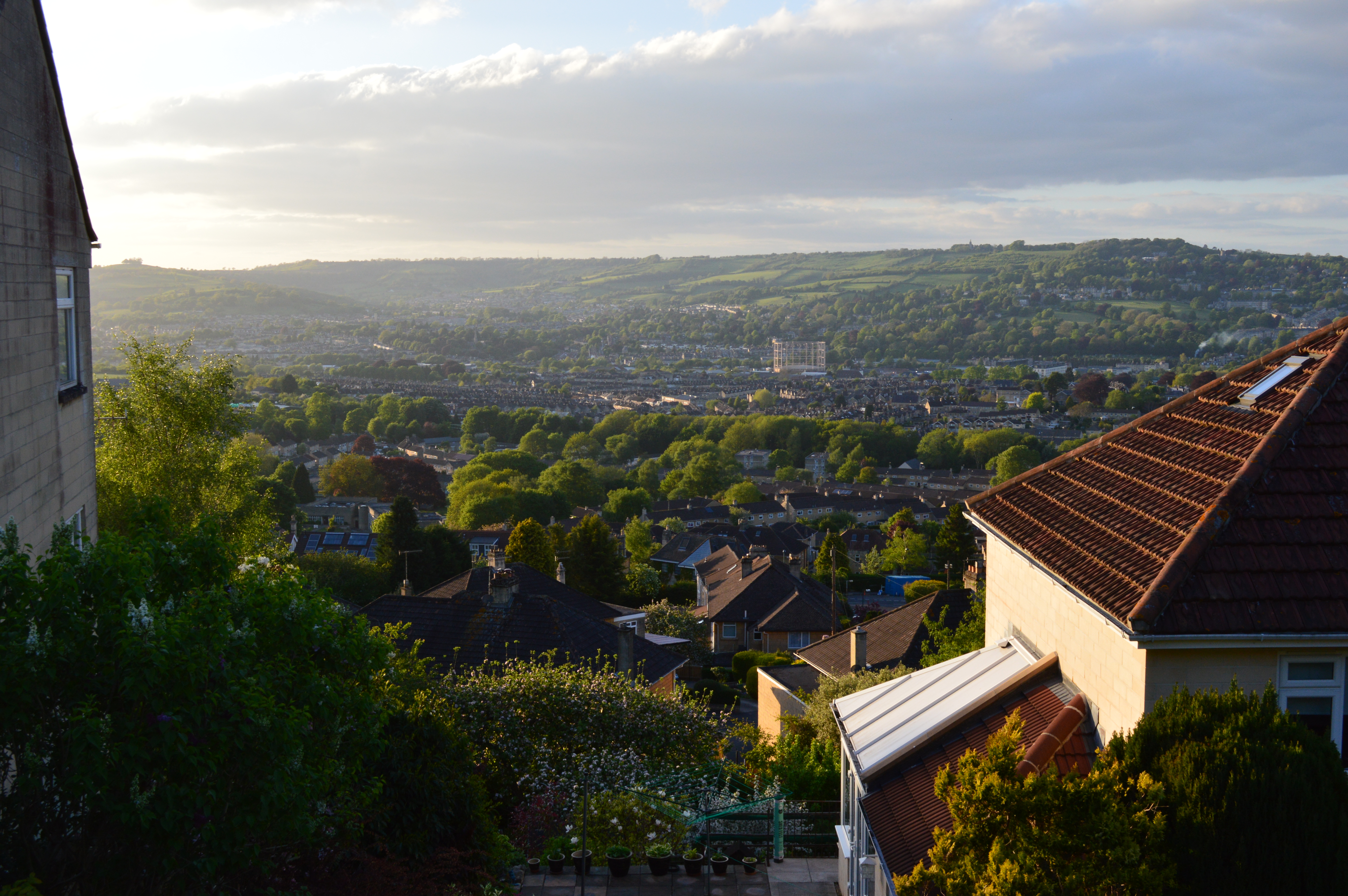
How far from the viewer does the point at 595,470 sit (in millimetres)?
102000

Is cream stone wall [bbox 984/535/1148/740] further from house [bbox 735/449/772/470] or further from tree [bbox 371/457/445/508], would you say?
house [bbox 735/449/772/470]

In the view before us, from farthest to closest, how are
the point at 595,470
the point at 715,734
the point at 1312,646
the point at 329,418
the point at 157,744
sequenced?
1. the point at 329,418
2. the point at 595,470
3. the point at 715,734
4. the point at 1312,646
5. the point at 157,744

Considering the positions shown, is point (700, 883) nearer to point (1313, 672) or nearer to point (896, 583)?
point (1313, 672)

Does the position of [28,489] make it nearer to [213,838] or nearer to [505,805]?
[213,838]

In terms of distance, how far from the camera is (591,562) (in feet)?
158

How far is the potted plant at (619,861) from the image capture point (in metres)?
11.7

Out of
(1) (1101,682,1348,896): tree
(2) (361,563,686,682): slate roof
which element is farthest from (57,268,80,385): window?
(2) (361,563,686,682): slate roof

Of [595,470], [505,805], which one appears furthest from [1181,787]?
[595,470]

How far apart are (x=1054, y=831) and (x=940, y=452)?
13138cm

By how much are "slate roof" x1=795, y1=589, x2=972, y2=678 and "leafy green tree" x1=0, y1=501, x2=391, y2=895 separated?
830 inches

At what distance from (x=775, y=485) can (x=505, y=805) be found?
98.1 meters

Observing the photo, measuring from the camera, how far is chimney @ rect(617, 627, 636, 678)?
21.2 m

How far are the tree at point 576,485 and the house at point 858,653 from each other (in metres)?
60.6

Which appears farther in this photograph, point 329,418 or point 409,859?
point 329,418
